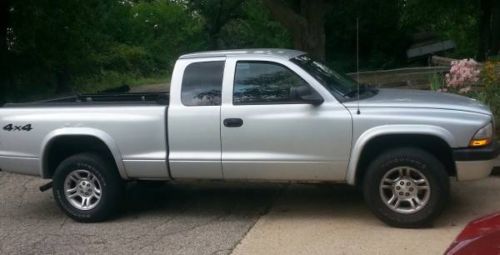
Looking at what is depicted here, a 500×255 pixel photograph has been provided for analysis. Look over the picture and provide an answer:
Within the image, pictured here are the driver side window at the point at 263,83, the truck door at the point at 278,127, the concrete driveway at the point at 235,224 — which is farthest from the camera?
the driver side window at the point at 263,83

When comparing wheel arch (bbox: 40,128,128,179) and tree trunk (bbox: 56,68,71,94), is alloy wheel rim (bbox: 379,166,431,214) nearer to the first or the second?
wheel arch (bbox: 40,128,128,179)

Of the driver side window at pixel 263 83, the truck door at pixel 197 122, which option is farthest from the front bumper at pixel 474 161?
the truck door at pixel 197 122

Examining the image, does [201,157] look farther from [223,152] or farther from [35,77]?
[35,77]

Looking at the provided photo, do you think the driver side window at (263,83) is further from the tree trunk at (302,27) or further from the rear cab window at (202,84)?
the tree trunk at (302,27)

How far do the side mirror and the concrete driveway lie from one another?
46.8 inches

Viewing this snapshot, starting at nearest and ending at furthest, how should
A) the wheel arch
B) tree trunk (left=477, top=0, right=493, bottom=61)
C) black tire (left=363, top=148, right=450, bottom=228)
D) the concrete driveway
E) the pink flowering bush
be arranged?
the concrete driveway
black tire (left=363, top=148, right=450, bottom=228)
the wheel arch
the pink flowering bush
tree trunk (left=477, top=0, right=493, bottom=61)

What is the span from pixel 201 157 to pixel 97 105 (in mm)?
1303

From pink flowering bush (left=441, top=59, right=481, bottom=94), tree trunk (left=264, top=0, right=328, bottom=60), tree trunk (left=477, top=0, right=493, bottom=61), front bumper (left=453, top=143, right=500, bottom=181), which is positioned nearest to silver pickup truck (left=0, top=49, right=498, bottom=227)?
front bumper (left=453, top=143, right=500, bottom=181)

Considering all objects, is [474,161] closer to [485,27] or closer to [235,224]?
[235,224]

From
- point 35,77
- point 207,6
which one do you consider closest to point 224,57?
point 35,77

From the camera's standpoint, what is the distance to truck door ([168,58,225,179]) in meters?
6.98

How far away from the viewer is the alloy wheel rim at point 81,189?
7398 millimetres

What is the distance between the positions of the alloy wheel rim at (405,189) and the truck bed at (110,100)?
2.36 meters

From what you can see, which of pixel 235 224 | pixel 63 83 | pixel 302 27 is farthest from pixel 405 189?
pixel 63 83
